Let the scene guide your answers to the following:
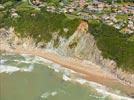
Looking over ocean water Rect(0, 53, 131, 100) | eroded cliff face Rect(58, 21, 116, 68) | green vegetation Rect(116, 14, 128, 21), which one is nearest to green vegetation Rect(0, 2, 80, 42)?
eroded cliff face Rect(58, 21, 116, 68)

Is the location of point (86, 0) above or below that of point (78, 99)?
above

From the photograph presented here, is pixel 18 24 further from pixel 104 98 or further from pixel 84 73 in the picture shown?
pixel 104 98

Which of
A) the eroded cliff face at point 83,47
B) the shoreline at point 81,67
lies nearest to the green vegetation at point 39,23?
the eroded cliff face at point 83,47

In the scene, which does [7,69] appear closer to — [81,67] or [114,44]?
[81,67]

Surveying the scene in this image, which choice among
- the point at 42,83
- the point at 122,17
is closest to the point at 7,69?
the point at 42,83

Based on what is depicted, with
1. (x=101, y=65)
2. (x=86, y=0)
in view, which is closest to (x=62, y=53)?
(x=101, y=65)
